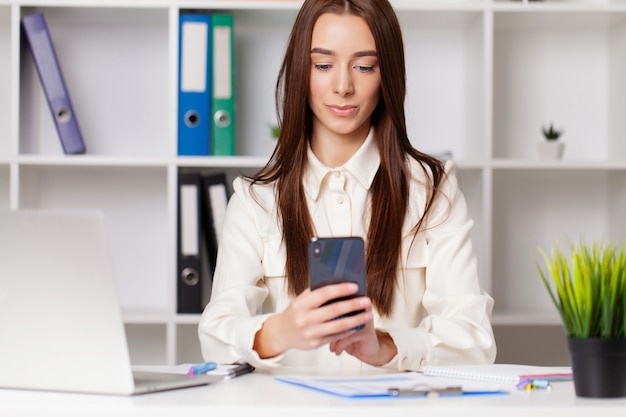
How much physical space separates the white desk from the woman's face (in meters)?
0.79

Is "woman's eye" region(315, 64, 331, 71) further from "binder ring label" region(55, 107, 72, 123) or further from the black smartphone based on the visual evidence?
"binder ring label" region(55, 107, 72, 123)

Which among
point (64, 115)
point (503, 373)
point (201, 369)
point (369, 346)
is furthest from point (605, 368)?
point (64, 115)

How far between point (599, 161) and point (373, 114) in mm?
981

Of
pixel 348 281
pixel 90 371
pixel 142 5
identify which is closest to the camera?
pixel 90 371

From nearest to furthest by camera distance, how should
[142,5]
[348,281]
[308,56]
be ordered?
[348,281] → [308,56] → [142,5]

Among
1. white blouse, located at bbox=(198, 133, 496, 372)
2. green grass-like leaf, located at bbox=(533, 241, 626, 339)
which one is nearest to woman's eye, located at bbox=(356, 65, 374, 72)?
white blouse, located at bbox=(198, 133, 496, 372)

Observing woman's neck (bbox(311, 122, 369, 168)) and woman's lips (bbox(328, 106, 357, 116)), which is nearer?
woman's lips (bbox(328, 106, 357, 116))

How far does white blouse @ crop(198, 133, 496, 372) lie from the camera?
1.69m

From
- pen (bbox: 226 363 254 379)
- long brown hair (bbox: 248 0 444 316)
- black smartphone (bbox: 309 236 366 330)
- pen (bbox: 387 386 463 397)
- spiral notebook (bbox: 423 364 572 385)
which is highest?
long brown hair (bbox: 248 0 444 316)

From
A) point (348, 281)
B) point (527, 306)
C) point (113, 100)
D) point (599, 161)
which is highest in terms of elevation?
point (113, 100)

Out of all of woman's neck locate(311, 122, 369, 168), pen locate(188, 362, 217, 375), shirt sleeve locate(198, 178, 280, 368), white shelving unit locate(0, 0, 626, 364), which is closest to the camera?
pen locate(188, 362, 217, 375)

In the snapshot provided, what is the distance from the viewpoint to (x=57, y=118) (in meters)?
2.61

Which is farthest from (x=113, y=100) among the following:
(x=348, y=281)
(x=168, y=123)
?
(x=348, y=281)

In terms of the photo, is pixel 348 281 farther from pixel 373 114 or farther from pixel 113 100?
pixel 113 100
